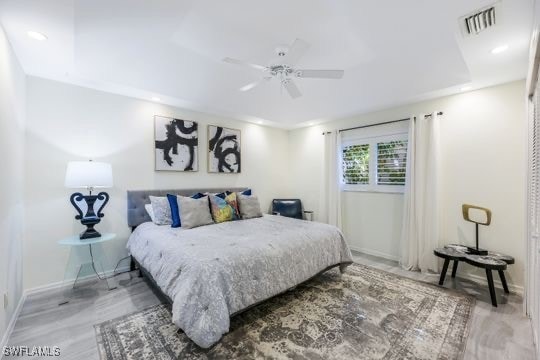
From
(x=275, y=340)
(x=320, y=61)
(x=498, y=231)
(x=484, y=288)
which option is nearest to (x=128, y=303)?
(x=275, y=340)

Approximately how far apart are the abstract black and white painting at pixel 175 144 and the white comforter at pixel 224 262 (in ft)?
3.43

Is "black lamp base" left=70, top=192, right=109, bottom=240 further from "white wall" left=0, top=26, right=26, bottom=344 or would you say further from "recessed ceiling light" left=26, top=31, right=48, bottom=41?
"recessed ceiling light" left=26, top=31, right=48, bottom=41

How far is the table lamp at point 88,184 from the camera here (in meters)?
2.57

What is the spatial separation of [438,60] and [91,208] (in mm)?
4237

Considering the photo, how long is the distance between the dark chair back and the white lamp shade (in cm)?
306

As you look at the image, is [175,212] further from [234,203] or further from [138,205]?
[234,203]

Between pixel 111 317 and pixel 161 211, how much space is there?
4.18 ft

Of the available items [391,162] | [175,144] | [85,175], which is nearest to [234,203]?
[175,144]

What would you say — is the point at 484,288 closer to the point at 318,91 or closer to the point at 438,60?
the point at 438,60

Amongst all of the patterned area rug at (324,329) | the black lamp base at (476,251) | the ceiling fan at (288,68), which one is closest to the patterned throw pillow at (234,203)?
the patterned area rug at (324,329)

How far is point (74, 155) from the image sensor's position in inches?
116

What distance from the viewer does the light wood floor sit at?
1.81m

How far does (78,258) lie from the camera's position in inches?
117

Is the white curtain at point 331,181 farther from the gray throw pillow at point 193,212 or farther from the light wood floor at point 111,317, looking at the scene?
the gray throw pillow at point 193,212
